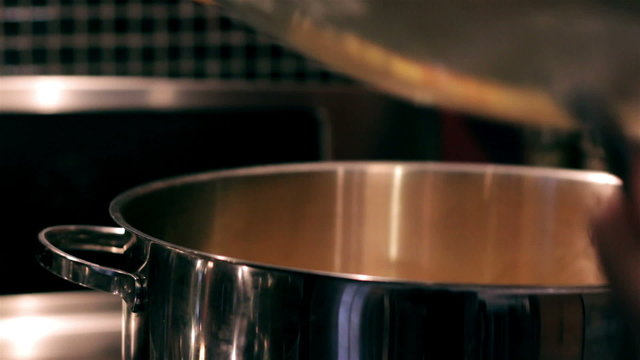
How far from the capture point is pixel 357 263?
1.39ft

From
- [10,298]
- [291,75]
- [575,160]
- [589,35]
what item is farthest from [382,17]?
[291,75]

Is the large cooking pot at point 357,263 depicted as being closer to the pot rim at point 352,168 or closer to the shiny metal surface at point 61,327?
the pot rim at point 352,168

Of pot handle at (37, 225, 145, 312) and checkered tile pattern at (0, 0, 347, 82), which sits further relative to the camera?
checkered tile pattern at (0, 0, 347, 82)

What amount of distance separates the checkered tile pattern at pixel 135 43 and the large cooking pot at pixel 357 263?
491 mm

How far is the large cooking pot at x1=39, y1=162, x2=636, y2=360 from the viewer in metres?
0.22

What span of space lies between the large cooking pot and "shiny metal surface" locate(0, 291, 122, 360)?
0.14 metres

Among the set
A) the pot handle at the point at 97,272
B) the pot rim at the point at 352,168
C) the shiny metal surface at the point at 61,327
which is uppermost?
the pot rim at the point at 352,168

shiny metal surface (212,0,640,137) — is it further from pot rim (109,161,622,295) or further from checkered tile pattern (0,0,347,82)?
checkered tile pattern (0,0,347,82)

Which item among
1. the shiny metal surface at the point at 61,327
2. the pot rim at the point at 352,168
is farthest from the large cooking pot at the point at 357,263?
the shiny metal surface at the point at 61,327

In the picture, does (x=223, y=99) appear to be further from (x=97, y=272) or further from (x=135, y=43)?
(x=97, y=272)

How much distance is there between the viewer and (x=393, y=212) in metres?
0.43

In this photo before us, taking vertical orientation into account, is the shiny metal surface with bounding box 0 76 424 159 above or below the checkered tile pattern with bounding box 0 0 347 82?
below

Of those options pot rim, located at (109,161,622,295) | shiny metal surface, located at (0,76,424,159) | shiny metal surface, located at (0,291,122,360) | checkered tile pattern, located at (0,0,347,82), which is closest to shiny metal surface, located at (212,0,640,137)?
pot rim, located at (109,161,622,295)

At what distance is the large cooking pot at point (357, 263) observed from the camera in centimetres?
22
